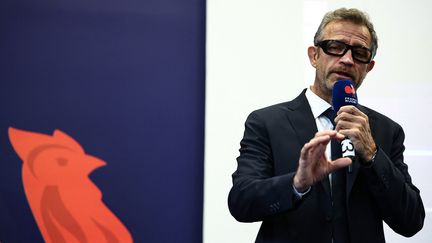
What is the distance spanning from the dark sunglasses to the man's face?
0.5 inches

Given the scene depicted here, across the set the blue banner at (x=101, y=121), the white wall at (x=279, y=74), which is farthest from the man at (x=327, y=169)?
the blue banner at (x=101, y=121)

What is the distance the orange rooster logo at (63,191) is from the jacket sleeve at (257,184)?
1.16 meters

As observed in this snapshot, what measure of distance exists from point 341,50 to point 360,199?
1.63 feet

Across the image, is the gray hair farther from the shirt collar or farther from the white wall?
the white wall

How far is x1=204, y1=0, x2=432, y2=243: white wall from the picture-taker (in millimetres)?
2268

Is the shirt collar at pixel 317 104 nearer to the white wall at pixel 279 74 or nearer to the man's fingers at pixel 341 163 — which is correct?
the man's fingers at pixel 341 163

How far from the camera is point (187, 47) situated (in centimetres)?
238

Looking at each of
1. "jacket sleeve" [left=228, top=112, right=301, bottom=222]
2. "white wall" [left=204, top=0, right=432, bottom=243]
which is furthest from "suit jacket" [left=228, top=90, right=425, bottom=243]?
"white wall" [left=204, top=0, right=432, bottom=243]

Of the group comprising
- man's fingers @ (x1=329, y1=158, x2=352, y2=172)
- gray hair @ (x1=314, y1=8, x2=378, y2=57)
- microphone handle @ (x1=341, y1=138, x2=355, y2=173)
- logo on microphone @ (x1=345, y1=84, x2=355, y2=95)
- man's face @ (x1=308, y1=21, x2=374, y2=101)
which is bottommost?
man's fingers @ (x1=329, y1=158, x2=352, y2=172)

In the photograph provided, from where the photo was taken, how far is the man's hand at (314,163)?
103 cm

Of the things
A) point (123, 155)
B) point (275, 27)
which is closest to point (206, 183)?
point (123, 155)

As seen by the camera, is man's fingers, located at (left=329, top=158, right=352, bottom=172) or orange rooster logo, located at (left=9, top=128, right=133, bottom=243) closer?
man's fingers, located at (left=329, top=158, right=352, bottom=172)

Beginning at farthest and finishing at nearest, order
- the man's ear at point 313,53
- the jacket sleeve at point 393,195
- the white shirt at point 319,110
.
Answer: the man's ear at point 313,53 < the white shirt at point 319,110 < the jacket sleeve at point 393,195

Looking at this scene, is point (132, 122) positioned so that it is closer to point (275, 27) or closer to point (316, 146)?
point (275, 27)
